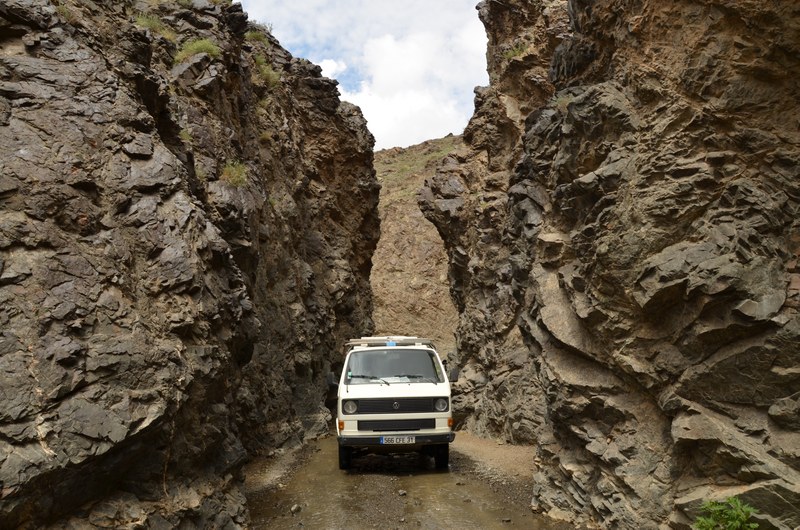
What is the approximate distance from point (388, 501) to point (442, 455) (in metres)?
2.43

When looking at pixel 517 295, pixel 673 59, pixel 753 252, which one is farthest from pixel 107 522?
pixel 517 295

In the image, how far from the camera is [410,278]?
48438 millimetres

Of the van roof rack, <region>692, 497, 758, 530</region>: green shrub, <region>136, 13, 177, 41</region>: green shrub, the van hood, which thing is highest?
<region>136, 13, 177, 41</region>: green shrub

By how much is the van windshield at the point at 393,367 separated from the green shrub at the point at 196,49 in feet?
25.4

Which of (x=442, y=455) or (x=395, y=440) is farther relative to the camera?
(x=442, y=455)

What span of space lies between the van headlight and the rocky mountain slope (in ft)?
103

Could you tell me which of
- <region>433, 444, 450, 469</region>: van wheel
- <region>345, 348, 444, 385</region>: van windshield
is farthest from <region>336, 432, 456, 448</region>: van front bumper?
<region>345, 348, 444, 385</region>: van windshield

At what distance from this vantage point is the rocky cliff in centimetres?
617

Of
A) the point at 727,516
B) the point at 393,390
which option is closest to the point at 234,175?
the point at 393,390

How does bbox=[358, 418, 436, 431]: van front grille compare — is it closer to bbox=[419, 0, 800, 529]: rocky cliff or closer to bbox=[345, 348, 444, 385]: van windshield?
bbox=[345, 348, 444, 385]: van windshield

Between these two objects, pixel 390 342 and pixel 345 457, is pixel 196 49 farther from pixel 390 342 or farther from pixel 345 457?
pixel 345 457

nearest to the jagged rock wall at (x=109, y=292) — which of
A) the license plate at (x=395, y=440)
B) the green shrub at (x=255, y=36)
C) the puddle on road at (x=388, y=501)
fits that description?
the puddle on road at (x=388, y=501)

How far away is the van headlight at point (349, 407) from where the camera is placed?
1106 cm

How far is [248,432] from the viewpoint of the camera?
13.0 meters
